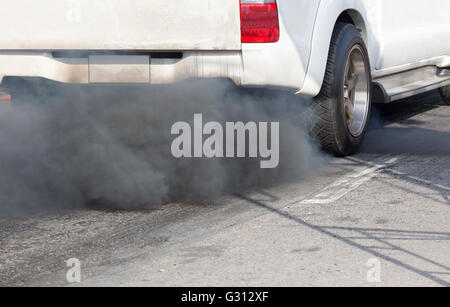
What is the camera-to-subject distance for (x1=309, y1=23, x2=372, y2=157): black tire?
20.6 feet

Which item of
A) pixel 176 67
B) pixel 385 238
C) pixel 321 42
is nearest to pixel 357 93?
pixel 321 42

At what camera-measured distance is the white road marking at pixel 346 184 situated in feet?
17.6

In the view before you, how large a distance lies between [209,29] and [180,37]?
0.61 ft

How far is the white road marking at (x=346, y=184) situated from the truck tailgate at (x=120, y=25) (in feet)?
3.40

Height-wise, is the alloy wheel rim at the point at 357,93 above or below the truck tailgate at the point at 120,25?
below

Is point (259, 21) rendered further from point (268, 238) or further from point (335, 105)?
point (268, 238)

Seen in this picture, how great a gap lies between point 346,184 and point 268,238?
4.51ft

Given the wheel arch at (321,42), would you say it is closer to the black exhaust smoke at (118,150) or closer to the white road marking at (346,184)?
the black exhaust smoke at (118,150)

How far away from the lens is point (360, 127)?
6926 mm

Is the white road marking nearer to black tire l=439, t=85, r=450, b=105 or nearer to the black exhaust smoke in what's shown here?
the black exhaust smoke

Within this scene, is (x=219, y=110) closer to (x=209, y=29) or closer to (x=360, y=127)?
(x=209, y=29)

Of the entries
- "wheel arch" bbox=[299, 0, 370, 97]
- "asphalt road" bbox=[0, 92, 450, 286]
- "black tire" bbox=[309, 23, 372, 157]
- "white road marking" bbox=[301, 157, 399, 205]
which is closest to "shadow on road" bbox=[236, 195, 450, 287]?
"asphalt road" bbox=[0, 92, 450, 286]

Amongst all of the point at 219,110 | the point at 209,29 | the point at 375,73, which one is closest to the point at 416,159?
the point at 375,73

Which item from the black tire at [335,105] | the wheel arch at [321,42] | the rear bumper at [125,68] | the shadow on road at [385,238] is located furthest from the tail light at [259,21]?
the shadow on road at [385,238]
